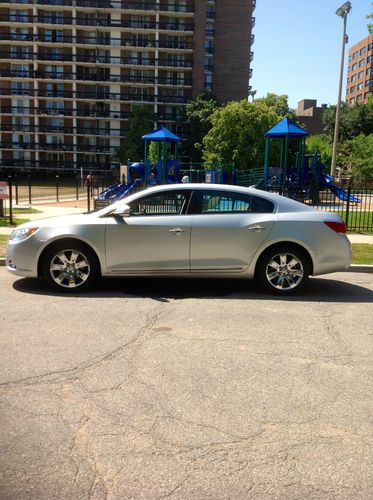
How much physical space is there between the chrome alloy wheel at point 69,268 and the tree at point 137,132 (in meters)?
57.5

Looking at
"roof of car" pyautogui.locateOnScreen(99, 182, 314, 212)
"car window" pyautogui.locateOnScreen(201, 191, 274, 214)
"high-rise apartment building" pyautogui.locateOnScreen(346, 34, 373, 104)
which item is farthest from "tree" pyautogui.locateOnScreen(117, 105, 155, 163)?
"high-rise apartment building" pyautogui.locateOnScreen(346, 34, 373, 104)

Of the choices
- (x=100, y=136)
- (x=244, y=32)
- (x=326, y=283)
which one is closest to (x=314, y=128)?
(x=244, y=32)

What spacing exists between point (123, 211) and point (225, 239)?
57.3 inches

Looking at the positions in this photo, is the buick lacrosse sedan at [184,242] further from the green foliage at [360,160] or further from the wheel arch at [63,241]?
the green foliage at [360,160]

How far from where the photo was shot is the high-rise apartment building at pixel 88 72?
2736 inches

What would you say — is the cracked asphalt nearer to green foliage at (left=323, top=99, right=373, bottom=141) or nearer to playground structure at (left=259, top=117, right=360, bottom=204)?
playground structure at (left=259, top=117, right=360, bottom=204)

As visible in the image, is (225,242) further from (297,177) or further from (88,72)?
(88,72)

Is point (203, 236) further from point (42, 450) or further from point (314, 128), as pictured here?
point (314, 128)

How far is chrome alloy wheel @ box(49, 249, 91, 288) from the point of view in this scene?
23.3 feet

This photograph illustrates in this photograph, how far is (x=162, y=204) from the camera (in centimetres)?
739

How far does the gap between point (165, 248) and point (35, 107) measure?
228 ft

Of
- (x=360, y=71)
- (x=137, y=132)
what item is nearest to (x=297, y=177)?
(x=137, y=132)

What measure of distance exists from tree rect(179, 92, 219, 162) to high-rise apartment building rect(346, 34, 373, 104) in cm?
5797

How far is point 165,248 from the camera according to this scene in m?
7.12
